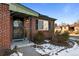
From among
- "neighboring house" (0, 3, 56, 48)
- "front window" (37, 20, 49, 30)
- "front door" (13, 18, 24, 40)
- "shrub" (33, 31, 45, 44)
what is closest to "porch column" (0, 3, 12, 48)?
"neighboring house" (0, 3, 56, 48)

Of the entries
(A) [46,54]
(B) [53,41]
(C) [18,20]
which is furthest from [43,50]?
(C) [18,20]

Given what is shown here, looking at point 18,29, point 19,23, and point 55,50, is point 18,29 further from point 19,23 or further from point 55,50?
point 55,50

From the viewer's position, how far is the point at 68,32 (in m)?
8.86

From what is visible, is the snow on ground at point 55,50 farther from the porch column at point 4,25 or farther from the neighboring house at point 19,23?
the porch column at point 4,25

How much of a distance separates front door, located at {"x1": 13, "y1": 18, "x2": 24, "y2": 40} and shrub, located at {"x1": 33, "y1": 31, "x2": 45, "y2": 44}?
753 millimetres

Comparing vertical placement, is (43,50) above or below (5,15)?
below

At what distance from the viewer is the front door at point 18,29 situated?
10008 mm

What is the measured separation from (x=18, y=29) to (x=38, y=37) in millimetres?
1189

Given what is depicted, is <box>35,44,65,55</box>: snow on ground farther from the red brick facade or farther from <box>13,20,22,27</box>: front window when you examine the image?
<box>13,20,22,27</box>: front window

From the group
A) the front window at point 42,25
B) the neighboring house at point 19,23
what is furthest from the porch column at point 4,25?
the front window at point 42,25

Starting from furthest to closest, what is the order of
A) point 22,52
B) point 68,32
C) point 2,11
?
1. point 68,32
2. point 22,52
3. point 2,11

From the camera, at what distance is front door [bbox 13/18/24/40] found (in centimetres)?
1001

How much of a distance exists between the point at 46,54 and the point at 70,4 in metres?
2.31

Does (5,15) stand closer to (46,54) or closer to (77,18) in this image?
(46,54)
